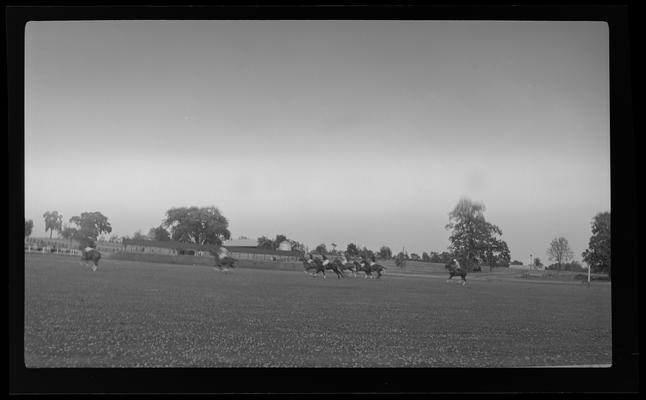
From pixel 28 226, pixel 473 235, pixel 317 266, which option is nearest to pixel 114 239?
pixel 28 226

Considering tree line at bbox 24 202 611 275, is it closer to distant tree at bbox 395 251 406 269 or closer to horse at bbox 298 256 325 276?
distant tree at bbox 395 251 406 269

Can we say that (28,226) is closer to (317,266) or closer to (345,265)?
(317,266)

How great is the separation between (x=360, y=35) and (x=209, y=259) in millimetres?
5625

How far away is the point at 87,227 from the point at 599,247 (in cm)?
1001

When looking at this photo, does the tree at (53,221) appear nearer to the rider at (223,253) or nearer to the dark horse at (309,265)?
the rider at (223,253)

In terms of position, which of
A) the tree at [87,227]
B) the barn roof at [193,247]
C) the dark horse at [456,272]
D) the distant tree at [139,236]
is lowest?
the dark horse at [456,272]

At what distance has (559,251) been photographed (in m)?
11.9

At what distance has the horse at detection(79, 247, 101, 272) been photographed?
12.1 m

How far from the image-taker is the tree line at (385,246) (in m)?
11.2

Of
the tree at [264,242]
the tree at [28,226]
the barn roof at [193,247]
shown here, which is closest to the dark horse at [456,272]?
the barn roof at [193,247]

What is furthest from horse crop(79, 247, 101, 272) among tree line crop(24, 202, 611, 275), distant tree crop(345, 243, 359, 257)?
distant tree crop(345, 243, 359, 257)

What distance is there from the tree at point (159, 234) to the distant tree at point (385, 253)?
4.44 metres
